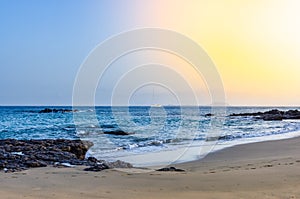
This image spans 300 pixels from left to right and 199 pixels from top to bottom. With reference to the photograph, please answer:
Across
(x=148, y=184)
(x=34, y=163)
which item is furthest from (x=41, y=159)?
(x=148, y=184)

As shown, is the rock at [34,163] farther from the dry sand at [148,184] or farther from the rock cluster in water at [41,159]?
the dry sand at [148,184]

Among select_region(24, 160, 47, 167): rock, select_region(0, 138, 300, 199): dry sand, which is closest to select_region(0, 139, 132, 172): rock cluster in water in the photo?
select_region(24, 160, 47, 167): rock

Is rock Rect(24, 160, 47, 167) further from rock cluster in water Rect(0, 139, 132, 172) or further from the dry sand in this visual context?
the dry sand

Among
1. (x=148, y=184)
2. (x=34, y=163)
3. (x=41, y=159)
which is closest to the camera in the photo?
(x=148, y=184)

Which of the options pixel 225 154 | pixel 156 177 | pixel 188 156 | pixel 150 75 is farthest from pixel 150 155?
pixel 156 177

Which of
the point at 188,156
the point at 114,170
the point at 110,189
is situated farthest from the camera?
the point at 188,156

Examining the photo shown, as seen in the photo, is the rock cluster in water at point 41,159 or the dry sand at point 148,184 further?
the rock cluster in water at point 41,159

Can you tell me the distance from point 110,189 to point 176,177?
191 centimetres

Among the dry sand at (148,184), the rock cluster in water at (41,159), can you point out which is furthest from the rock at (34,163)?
the dry sand at (148,184)

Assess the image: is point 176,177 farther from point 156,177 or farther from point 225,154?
point 225,154

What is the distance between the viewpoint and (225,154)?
624 inches

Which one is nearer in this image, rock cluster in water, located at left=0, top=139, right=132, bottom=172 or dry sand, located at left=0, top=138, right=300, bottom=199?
dry sand, located at left=0, top=138, right=300, bottom=199

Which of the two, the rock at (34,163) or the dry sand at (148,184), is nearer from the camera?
the dry sand at (148,184)

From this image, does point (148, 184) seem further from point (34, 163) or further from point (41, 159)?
point (41, 159)
